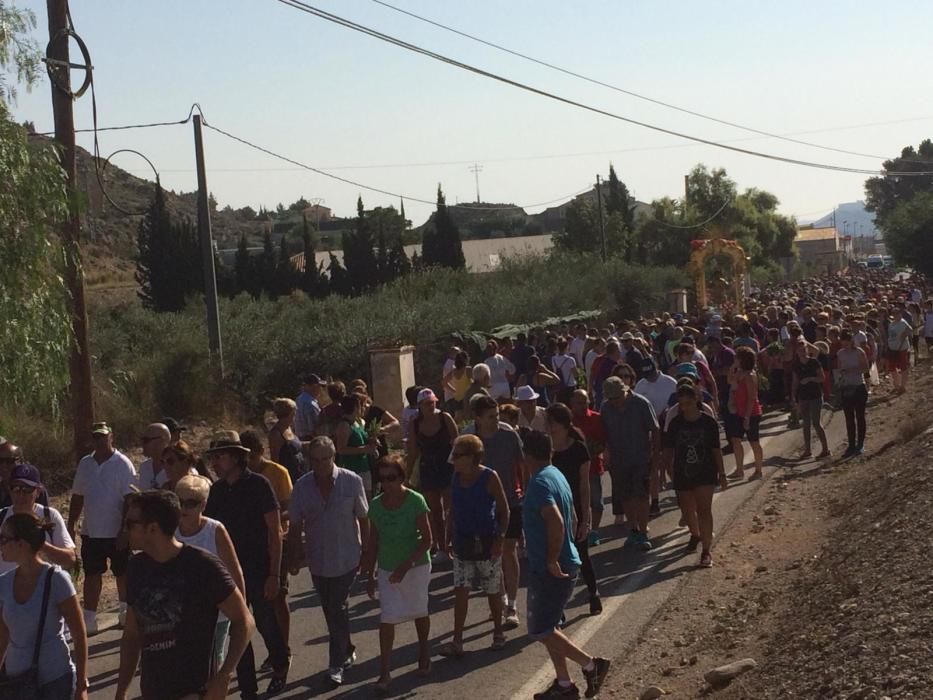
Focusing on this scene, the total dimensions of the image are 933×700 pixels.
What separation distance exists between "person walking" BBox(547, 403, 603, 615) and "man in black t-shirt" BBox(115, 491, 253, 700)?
4268 mm

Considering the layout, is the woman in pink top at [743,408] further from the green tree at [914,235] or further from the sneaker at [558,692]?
the green tree at [914,235]

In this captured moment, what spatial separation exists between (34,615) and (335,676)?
A: 272 centimetres

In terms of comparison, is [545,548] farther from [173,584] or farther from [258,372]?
[258,372]

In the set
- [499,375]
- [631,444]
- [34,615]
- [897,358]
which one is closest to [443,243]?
[897,358]

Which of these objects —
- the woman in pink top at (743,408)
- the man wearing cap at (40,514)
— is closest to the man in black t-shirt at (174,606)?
the man wearing cap at (40,514)

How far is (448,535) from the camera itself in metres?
11.4

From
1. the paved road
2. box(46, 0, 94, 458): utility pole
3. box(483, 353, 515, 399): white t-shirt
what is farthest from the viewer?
box(483, 353, 515, 399): white t-shirt

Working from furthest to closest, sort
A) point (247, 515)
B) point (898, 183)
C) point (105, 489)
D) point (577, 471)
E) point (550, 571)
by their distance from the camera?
point (898, 183)
point (577, 471)
point (105, 489)
point (247, 515)
point (550, 571)

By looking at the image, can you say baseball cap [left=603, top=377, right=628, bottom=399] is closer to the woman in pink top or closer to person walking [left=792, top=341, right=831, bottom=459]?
the woman in pink top

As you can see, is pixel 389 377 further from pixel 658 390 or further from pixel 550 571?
pixel 550 571

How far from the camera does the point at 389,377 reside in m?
21.5

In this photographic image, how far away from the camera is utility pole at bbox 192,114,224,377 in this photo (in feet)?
66.5

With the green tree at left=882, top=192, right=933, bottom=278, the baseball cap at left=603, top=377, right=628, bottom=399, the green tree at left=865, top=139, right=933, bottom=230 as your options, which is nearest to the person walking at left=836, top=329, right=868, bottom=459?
the baseball cap at left=603, top=377, right=628, bottom=399

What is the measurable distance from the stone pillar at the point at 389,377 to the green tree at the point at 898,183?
440 ft
